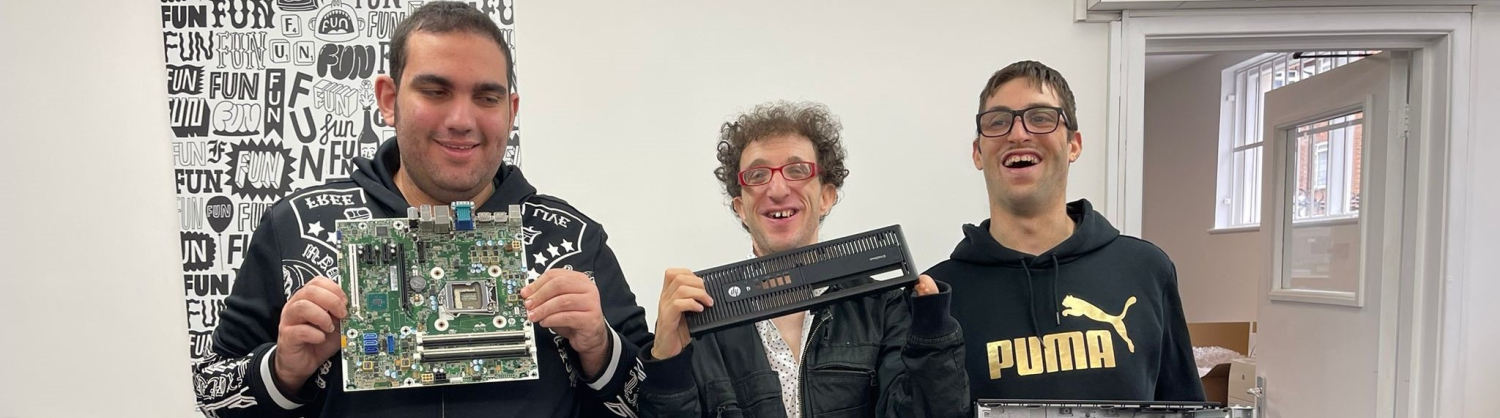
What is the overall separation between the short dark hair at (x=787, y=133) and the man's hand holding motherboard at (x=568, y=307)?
57 cm

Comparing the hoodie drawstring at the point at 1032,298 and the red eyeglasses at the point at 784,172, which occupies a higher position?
the red eyeglasses at the point at 784,172

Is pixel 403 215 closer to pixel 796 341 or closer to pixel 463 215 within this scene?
pixel 463 215

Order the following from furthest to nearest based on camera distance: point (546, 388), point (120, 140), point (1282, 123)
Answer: point (1282, 123) < point (120, 140) < point (546, 388)

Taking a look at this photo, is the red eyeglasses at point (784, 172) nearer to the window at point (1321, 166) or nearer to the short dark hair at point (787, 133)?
the short dark hair at point (787, 133)

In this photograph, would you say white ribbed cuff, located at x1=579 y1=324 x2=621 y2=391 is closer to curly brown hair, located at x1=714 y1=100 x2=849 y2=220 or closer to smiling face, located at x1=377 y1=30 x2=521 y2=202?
smiling face, located at x1=377 y1=30 x2=521 y2=202

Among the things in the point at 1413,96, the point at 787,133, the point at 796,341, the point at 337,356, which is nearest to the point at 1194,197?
the point at 1413,96

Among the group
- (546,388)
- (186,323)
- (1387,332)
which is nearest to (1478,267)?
(1387,332)

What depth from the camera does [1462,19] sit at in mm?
3037

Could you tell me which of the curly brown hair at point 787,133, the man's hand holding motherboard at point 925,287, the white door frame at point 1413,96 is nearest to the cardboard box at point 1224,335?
the white door frame at point 1413,96

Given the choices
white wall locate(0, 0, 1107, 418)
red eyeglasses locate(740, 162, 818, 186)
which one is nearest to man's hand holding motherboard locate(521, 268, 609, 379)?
red eyeglasses locate(740, 162, 818, 186)

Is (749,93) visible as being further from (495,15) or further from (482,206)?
(482,206)

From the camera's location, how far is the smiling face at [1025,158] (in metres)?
1.78

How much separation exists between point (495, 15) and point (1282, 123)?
3987mm

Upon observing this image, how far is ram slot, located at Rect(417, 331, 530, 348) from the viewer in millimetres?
1320
